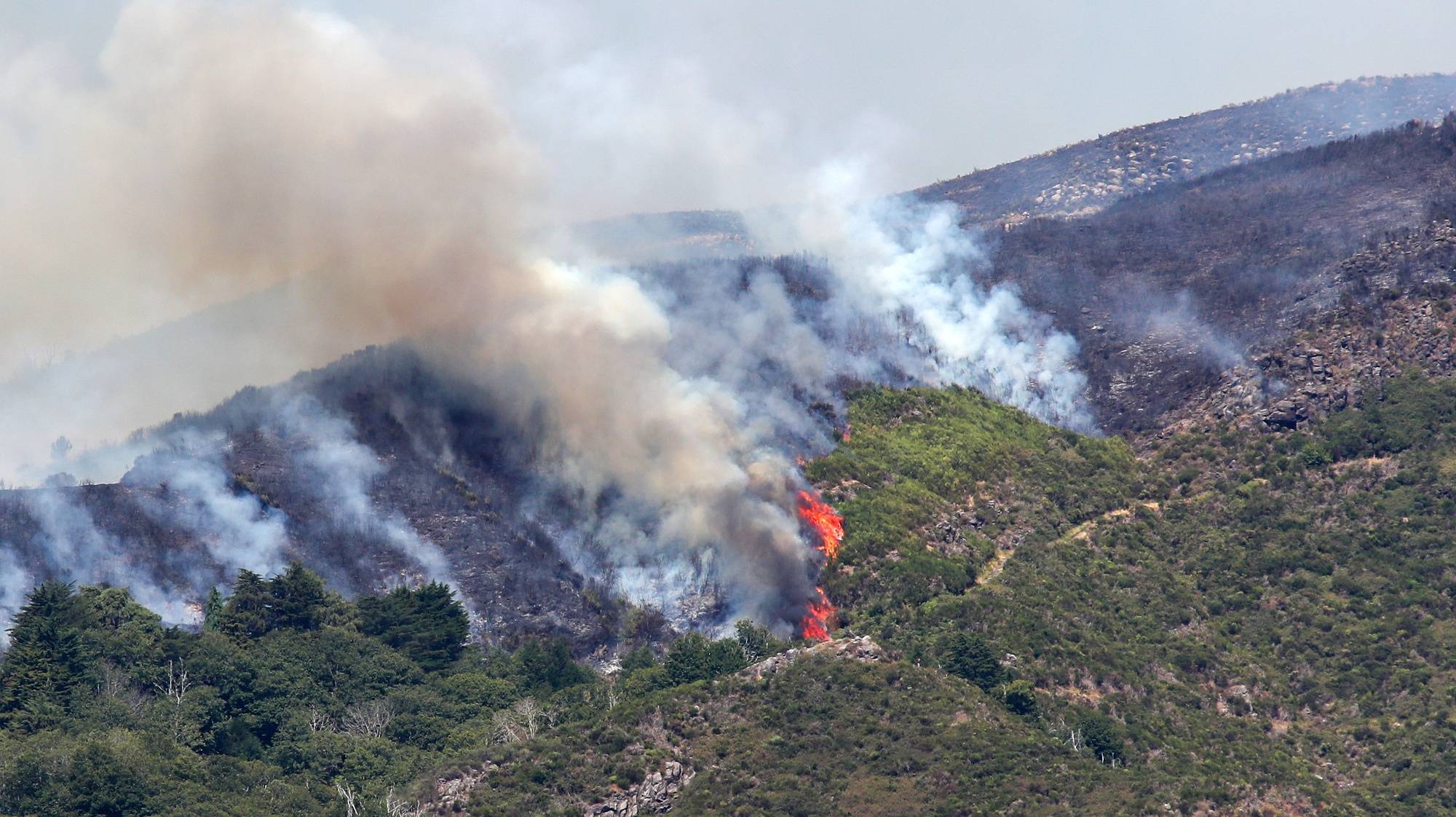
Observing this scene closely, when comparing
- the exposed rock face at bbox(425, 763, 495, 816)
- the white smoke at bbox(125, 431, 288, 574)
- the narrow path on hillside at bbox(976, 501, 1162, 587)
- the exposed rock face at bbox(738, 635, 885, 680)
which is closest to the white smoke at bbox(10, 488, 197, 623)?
the white smoke at bbox(125, 431, 288, 574)

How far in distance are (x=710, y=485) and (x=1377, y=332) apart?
39740 mm

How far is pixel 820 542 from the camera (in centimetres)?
11981

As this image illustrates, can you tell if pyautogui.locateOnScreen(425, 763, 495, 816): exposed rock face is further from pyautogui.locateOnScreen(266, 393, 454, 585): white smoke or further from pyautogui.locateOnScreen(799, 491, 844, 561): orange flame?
pyautogui.locateOnScreen(799, 491, 844, 561): orange flame

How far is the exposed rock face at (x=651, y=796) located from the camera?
333 feet

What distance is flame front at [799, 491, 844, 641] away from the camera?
115 metres

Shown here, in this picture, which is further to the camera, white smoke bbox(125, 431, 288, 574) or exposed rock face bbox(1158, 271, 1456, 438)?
exposed rock face bbox(1158, 271, 1456, 438)

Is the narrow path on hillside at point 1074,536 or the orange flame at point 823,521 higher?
the orange flame at point 823,521

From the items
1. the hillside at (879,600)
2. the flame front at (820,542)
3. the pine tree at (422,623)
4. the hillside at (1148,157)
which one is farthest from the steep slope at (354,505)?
the hillside at (1148,157)

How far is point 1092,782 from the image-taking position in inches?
3939

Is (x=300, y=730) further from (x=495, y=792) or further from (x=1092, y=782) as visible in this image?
(x=1092, y=782)

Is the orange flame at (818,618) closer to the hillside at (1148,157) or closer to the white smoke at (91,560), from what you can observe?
the white smoke at (91,560)

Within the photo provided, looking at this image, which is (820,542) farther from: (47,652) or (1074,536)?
(47,652)

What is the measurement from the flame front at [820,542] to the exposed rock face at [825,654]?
4.83ft

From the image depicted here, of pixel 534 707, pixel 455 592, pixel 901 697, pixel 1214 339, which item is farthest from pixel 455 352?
pixel 1214 339
